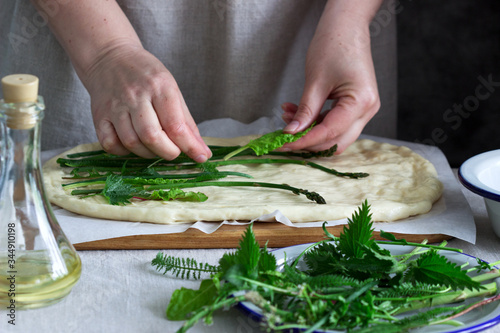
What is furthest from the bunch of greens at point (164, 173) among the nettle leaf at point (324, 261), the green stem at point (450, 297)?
the green stem at point (450, 297)

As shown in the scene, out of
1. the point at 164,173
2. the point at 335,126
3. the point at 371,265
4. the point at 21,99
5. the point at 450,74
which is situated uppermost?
the point at 21,99

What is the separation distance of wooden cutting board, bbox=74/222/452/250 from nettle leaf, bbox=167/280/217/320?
0.36 metres

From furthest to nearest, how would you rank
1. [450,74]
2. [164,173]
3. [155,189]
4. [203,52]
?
[450,74], [203,52], [164,173], [155,189]

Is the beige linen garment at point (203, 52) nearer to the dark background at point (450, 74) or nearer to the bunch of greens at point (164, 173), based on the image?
the bunch of greens at point (164, 173)

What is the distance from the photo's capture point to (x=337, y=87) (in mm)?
1896

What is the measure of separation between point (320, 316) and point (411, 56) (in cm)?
296

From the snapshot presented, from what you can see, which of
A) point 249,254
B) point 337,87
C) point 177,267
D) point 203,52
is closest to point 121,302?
point 177,267

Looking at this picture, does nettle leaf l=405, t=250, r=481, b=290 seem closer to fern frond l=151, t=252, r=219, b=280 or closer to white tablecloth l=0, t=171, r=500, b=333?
white tablecloth l=0, t=171, r=500, b=333

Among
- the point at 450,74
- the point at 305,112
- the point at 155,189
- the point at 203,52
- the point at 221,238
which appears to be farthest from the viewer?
the point at 450,74

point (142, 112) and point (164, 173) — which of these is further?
point (164, 173)

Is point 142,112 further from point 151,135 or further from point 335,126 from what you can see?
point 335,126

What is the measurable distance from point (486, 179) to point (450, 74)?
7.29 feet

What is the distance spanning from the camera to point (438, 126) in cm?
358

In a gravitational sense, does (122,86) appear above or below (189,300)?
above
